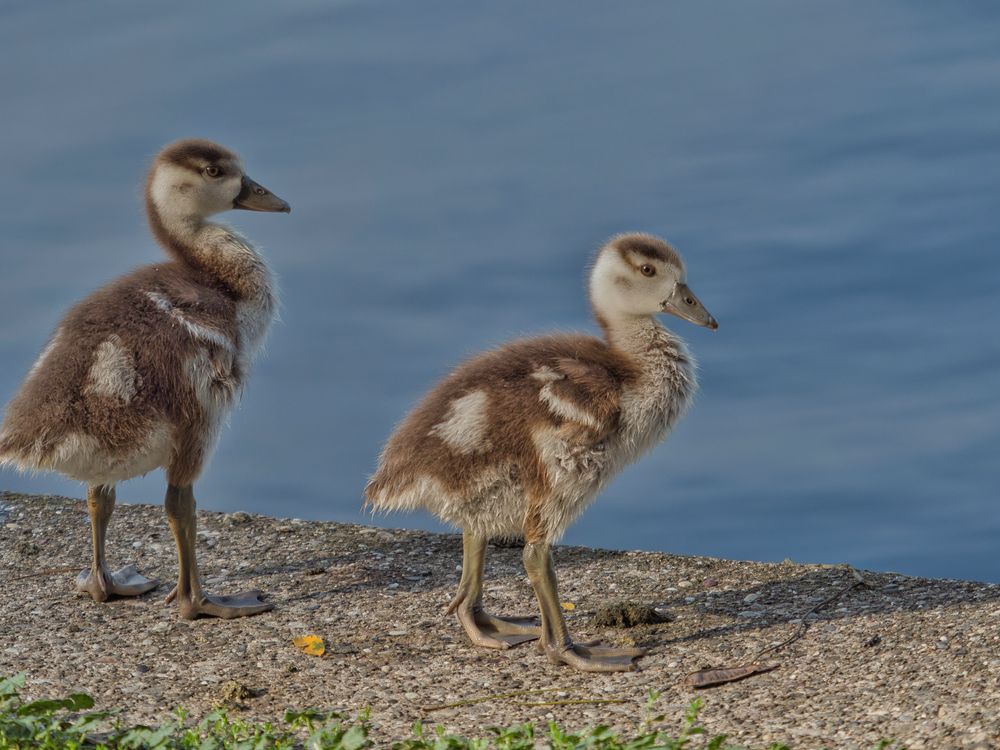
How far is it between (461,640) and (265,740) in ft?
6.15

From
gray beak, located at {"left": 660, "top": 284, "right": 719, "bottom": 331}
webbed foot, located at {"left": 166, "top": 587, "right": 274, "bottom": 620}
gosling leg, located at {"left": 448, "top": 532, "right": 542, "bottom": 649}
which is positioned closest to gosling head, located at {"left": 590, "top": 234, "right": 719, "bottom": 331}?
gray beak, located at {"left": 660, "top": 284, "right": 719, "bottom": 331}

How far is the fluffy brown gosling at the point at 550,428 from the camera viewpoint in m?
6.87

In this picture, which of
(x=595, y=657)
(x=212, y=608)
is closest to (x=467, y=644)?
(x=595, y=657)

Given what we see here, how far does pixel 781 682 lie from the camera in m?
6.70

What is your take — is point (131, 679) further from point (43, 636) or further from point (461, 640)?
point (461, 640)

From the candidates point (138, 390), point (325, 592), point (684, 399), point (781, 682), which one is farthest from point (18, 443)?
point (781, 682)

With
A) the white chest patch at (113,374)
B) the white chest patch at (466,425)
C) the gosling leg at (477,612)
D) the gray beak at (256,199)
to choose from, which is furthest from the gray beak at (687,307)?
the white chest patch at (113,374)

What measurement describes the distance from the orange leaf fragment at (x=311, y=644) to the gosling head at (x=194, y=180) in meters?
2.48

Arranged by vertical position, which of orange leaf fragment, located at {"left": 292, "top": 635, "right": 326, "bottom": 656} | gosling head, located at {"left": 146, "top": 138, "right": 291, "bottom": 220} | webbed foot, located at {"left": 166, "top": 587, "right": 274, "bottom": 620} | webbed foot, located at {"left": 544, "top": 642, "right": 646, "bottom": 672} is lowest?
orange leaf fragment, located at {"left": 292, "top": 635, "right": 326, "bottom": 656}

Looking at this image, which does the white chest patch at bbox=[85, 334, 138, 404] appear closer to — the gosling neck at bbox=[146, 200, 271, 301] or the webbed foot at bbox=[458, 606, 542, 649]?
the gosling neck at bbox=[146, 200, 271, 301]

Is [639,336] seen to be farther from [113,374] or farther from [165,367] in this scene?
[113,374]

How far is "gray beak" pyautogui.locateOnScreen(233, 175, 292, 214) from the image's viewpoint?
336 inches

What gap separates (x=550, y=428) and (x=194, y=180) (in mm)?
2806

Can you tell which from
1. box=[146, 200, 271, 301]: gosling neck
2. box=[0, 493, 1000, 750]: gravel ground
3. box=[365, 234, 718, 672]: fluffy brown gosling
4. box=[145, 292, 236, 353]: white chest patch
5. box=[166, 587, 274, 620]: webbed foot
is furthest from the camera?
box=[146, 200, 271, 301]: gosling neck
